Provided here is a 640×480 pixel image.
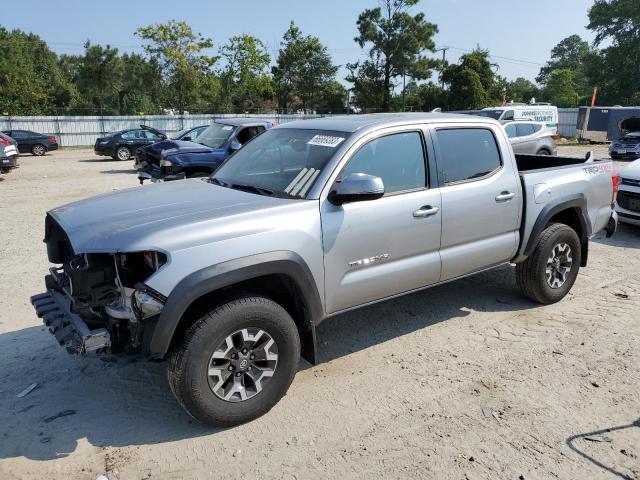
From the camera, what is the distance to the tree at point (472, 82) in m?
41.6

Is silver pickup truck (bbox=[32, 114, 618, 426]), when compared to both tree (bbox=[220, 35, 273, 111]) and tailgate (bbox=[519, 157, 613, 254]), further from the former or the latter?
tree (bbox=[220, 35, 273, 111])

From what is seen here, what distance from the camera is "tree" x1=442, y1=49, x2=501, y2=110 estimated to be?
4159cm

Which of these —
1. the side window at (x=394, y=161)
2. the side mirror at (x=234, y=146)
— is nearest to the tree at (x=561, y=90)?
the side mirror at (x=234, y=146)

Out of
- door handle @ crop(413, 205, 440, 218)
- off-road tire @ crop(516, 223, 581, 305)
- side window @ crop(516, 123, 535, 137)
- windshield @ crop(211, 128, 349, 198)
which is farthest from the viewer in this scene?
side window @ crop(516, 123, 535, 137)

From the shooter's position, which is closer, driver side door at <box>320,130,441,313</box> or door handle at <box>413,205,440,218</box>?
driver side door at <box>320,130,441,313</box>

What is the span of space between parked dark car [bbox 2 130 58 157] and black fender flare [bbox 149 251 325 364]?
27.8 m

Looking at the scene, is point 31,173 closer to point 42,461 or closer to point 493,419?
point 42,461

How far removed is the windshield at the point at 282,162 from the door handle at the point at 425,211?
31.3 inches

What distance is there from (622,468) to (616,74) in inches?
2297

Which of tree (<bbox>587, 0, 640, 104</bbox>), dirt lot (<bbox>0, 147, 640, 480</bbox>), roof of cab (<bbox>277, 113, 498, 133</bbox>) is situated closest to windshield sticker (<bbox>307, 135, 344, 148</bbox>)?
roof of cab (<bbox>277, 113, 498, 133</bbox>)

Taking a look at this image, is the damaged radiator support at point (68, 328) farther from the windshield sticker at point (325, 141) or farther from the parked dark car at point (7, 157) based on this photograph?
the parked dark car at point (7, 157)

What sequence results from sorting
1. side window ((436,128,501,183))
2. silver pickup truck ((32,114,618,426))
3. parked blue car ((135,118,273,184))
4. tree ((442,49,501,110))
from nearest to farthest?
silver pickup truck ((32,114,618,426)) < side window ((436,128,501,183)) < parked blue car ((135,118,273,184)) < tree ((442,49,501,110))

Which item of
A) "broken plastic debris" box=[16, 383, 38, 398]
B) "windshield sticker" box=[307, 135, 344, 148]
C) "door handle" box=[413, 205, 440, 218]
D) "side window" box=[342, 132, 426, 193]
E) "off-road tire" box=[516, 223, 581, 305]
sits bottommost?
"broken plastic debris" box=[16, 383, 38, 398]

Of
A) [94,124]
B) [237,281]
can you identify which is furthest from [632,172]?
[94,124]
